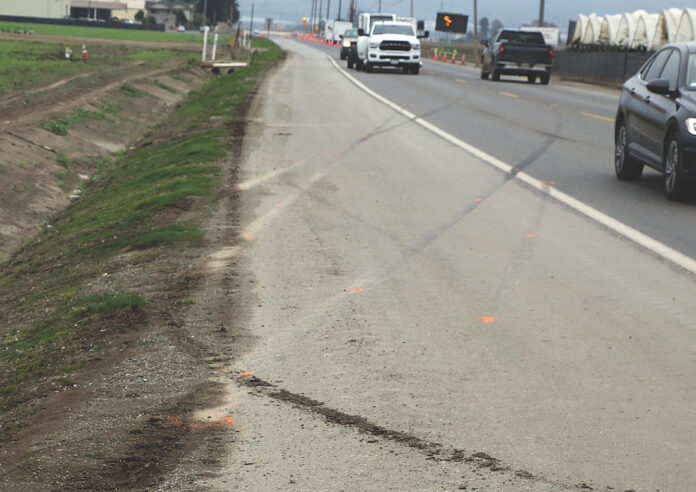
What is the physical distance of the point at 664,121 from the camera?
38.0 feet

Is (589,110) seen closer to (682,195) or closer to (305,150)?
(305,150)

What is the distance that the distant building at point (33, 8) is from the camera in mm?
140500

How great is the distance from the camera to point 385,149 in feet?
51.2

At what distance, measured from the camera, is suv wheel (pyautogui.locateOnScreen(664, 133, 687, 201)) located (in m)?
11.1

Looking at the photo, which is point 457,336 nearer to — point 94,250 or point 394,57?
point 94,250

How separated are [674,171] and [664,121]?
0.62 metres

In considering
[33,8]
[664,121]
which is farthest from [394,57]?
[33,8]

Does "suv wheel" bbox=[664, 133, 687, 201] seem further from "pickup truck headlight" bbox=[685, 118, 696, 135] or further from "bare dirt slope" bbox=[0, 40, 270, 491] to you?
"bare dirt slope" bbox=[0, 40, 270, 491]

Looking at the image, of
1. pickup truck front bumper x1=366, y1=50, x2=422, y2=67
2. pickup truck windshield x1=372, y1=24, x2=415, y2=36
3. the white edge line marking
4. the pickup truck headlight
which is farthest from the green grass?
pickup truck windshield x1=372, y1=24, x2=415, y2=36

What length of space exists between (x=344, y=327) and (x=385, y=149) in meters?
9.52

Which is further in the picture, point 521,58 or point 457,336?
point 521,58

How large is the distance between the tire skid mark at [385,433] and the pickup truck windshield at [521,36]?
39149 millimetres

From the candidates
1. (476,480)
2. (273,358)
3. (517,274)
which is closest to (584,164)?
(517,274)

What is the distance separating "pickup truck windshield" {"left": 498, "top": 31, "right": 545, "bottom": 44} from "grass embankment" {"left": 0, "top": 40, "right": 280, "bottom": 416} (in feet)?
87.3
